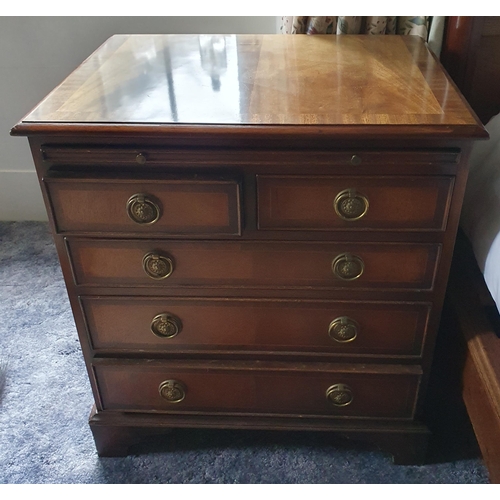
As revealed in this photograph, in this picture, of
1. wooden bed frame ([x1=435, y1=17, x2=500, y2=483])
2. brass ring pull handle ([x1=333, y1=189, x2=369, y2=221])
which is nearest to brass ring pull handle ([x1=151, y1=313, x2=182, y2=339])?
→ brass ring pull handle ([x1=333, y1=189, x2=369, y2=221])

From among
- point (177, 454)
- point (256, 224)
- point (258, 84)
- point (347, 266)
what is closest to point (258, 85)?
point (258, 84)

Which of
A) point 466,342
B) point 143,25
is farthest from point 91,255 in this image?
point 143,25

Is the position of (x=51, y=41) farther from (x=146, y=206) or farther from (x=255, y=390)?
(x=255, y=390)

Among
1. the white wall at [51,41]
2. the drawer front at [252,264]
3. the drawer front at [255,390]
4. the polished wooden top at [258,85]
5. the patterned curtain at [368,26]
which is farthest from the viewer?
the white wall at [51,41]

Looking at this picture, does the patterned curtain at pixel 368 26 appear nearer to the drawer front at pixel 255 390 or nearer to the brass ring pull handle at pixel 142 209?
the brass ring pull handle at pixel 142 209

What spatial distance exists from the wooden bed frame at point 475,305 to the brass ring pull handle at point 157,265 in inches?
23.0

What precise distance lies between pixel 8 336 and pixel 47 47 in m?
0.88

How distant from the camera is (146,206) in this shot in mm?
884

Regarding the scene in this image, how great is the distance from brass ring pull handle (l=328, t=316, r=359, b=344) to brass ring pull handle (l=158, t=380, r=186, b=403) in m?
0.34

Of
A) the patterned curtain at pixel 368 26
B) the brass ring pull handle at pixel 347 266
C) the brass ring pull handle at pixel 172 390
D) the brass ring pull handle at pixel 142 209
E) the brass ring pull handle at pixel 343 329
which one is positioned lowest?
the brass ring pull handle at pixel 172 390

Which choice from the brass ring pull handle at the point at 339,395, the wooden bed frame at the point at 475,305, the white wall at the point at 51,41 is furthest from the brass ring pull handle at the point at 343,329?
the white wall at the point at 51,41

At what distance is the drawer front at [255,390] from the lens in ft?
3.57

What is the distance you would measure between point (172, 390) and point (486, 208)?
737 millimetres

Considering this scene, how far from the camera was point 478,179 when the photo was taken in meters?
1.11
